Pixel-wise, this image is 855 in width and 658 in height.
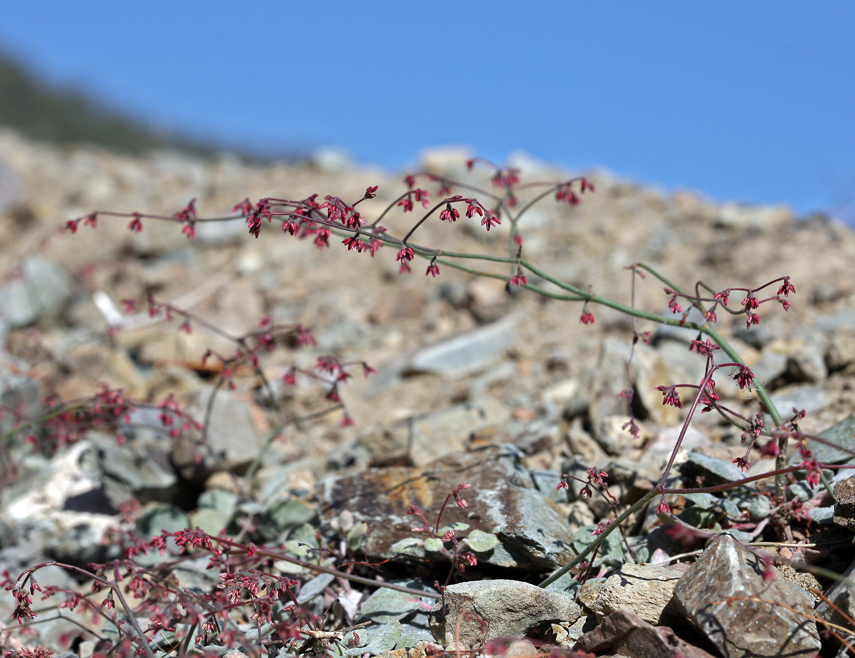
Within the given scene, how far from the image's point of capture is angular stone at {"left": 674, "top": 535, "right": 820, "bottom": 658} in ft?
6.43

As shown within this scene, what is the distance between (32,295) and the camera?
660 cm

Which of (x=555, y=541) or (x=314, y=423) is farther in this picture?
(x=314, y=423)

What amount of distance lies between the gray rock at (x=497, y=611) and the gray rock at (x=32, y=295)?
581cm

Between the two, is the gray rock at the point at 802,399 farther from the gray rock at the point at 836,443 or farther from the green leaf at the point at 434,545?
the green leaf at the point at 434,545

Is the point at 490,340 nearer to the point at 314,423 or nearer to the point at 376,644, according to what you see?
the point at 314,423

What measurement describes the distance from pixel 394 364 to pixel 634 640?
3296 mm

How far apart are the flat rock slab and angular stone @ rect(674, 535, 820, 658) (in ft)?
1.87

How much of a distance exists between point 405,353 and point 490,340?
684mm

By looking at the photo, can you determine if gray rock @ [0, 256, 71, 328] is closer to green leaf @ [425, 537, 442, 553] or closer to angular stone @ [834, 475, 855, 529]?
green leaf @ [425, 537, 442, 553]

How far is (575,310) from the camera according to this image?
555 cm

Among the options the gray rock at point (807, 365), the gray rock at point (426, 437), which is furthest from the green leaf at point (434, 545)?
the gray rock at point (807, 365)

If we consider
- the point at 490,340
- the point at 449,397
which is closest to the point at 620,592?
the point at 449,397

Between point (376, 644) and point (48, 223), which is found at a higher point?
point (48, 223)

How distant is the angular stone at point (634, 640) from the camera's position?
1.98 m
